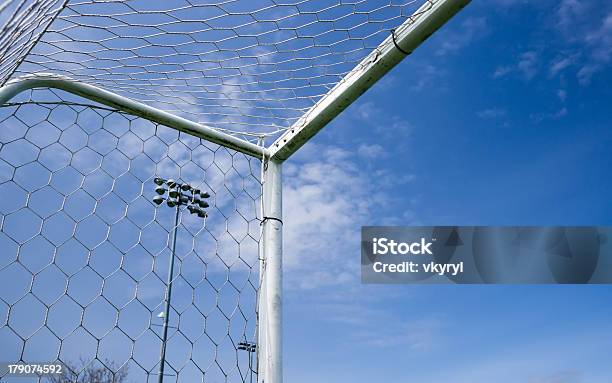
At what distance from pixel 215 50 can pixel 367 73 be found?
0.62 metres

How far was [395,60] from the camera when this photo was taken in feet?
6.37

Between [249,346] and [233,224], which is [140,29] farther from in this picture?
[249,346]

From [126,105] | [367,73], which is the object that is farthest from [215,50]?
[367,73]

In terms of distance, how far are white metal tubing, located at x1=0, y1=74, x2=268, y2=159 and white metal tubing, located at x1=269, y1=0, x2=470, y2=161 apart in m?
0.16

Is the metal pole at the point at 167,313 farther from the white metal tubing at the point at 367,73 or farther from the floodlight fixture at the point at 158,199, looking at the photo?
the white metal tubing at the point at 367,73

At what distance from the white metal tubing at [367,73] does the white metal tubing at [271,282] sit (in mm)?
129

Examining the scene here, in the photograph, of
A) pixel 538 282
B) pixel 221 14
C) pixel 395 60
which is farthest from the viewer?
pixel 538 282

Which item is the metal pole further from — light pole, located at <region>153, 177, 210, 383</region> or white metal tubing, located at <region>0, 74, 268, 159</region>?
white metal tubing, located at <region>0, 74, 268, 159</region>

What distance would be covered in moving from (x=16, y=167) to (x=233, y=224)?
2.92 ft

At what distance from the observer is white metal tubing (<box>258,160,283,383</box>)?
2.16 meters

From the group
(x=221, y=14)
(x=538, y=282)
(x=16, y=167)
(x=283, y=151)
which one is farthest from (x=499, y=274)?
(x=16, y=167)

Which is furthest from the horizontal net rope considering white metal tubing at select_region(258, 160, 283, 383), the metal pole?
the metal pole

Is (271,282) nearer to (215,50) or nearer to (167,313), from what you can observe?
(167,313)

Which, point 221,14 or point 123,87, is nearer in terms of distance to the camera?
point 221,14
